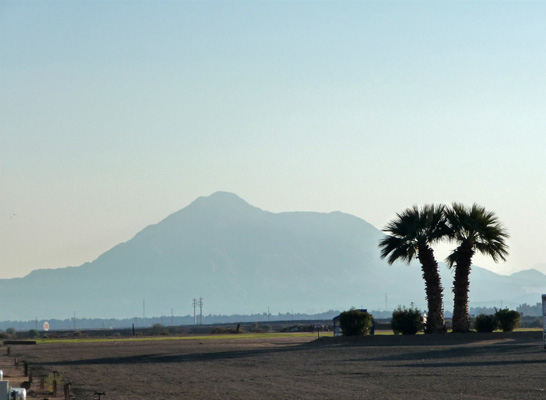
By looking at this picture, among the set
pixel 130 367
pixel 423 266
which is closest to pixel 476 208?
pixel 423 266

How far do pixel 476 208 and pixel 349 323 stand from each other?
8862mm

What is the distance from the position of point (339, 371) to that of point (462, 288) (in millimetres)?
19043

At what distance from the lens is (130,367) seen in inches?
1405

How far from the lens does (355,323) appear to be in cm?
5103

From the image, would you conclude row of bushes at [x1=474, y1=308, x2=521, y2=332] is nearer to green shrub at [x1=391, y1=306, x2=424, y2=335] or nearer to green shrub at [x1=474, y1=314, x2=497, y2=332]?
green shrub at [x1=474, y1=314, x2=497, y2=332]

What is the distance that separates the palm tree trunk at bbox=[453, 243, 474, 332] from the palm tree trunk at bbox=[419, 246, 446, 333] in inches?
31.3

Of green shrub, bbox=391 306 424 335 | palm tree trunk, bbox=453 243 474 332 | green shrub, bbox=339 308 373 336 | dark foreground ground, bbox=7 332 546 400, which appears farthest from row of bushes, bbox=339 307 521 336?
dark foreground ground, bbox=7 332 546 400

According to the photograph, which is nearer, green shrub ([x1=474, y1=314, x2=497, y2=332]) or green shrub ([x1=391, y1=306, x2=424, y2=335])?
green shrub ([x1=474, y1=314, x2=497, y2=332])

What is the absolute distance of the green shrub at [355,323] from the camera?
51.1 meters

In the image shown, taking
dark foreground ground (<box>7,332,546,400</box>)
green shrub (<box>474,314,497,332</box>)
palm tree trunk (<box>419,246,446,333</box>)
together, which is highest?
palm tree trunk (<box>419,246,446,333</box>)

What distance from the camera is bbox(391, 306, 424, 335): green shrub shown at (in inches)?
1928

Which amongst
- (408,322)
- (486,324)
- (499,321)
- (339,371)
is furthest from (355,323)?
(339,371)

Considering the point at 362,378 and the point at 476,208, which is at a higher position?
the point at 476,208

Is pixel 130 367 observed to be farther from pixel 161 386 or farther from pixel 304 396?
pixel 304 396
